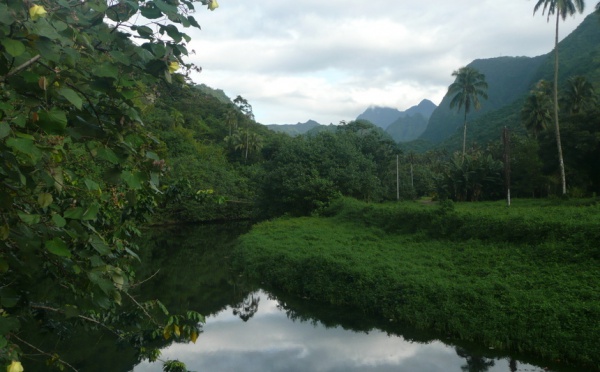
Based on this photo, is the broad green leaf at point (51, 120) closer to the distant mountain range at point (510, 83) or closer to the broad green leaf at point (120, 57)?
the broad green leaf at point (120, 57)

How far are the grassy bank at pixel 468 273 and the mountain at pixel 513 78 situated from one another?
17.0 meters

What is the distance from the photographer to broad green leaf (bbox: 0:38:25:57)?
1.49 meters

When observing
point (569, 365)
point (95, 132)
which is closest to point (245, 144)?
point (569, 365)

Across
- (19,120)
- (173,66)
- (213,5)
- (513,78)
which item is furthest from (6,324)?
(513,78)

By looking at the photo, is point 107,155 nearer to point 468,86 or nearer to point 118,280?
point 118,280

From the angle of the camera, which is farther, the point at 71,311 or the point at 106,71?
the point at 71,311

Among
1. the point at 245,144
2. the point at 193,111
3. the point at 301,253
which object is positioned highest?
the point at 193,111

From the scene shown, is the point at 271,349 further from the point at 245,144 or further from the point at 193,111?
the point at 193,111

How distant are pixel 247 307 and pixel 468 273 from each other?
709 centimetres

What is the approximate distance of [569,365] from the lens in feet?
28.7

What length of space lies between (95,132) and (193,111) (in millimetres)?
63761

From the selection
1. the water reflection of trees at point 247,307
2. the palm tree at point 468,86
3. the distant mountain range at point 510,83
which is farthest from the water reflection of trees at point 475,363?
the palm tree at point 468,86

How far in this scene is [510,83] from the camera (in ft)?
421

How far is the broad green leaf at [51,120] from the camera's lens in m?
1.63
